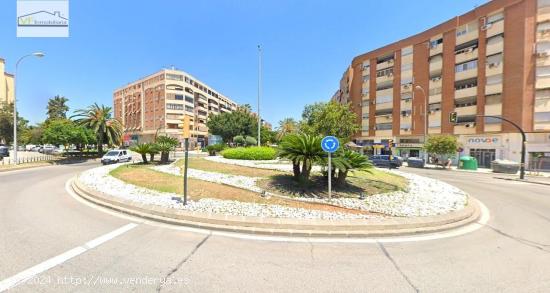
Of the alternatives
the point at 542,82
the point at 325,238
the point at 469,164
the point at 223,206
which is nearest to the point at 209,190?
the point at 223,206

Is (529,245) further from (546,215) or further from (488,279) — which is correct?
(546,215)

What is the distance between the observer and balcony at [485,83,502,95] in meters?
29.1

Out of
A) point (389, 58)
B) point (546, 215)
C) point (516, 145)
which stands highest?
point (389, 58)

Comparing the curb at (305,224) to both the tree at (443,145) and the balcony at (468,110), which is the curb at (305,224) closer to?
the tree at (443,145)

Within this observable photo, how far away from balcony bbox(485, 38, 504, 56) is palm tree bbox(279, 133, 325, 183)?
113ft

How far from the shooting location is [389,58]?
41219 mm

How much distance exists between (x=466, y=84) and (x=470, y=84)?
0.45 metres

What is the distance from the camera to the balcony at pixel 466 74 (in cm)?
3135

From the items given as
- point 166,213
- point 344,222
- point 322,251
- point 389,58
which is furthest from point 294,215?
point 389,58

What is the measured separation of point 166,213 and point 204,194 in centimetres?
221

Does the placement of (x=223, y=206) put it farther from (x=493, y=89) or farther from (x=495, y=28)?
(x=495, y=28)

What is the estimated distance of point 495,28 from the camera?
2947 cm

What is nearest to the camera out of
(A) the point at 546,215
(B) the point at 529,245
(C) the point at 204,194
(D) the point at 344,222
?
(B) the point at 529,245

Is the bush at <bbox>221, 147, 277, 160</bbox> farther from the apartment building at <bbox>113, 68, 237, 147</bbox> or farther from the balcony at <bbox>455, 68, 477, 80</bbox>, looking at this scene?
the apartment building at <bbox>113, 68, 237, 147</bbox>
